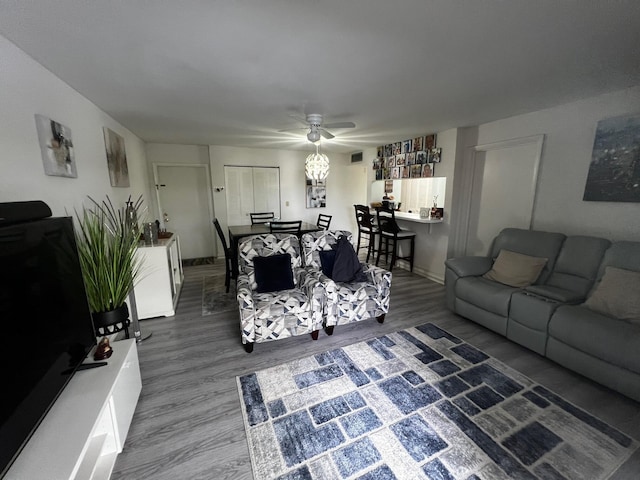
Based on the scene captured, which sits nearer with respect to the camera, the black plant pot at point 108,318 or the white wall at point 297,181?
the black plant pot at point 108,318

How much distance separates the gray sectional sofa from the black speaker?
334 cm

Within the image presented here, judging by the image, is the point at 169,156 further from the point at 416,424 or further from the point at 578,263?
the point at 578,263

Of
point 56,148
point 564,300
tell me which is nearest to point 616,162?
point 564,300

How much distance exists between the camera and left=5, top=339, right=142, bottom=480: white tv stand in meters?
0.90

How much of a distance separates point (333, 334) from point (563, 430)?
5.64 ft

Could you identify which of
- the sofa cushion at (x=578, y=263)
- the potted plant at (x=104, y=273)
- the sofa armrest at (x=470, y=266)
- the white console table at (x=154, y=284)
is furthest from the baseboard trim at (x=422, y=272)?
the potted plant at (x=104, y=273)

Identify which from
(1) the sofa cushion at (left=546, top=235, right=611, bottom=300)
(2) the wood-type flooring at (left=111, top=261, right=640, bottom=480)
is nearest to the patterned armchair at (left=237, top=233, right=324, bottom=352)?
(2) the wood-type flooring at (left=111, top=261, right=640, bottom=480)

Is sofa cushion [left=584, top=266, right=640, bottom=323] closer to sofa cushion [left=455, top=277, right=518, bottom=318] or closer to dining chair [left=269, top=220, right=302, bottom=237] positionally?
sofa cushion [left=455, top=277, right=518, bottom=318]

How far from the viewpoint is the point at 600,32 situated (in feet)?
4.67

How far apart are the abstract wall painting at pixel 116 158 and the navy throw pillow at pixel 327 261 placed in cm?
250

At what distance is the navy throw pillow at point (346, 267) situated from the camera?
9.14 feet

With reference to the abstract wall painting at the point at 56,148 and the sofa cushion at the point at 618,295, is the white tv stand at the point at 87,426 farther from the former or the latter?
the sofa cushion at the point at 618,295

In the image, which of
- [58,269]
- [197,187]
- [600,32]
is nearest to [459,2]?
[600,32]

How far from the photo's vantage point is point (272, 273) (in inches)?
105
